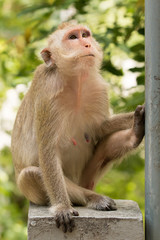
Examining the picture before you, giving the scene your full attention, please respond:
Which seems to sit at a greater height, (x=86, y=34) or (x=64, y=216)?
(x=86, y=34)

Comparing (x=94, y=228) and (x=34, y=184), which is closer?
(x=94, y=228)

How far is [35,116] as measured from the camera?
431cm

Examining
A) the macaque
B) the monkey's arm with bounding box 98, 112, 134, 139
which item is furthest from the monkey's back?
the monkey's arm with bounding box 98, 112, 134, 139

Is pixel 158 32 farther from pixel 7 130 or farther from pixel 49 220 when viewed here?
pixel 7 130

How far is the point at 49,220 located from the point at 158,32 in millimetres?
1623

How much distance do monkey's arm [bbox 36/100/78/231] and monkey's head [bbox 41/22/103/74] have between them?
0.43m

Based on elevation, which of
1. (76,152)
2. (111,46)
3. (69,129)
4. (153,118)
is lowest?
(76,152)

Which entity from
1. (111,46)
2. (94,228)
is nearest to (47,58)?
(111,46)

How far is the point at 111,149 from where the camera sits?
14.8ft

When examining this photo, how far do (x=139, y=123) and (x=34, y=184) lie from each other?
3.96ft

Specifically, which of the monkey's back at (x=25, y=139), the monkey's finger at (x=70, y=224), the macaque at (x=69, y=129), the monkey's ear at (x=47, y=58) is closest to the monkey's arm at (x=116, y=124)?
the macaque at (x=69, y=129)

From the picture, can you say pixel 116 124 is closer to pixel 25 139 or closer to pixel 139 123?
pixel 139 123

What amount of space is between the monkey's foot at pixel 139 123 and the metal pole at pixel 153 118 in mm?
542

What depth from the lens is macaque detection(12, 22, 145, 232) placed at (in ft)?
13.4
